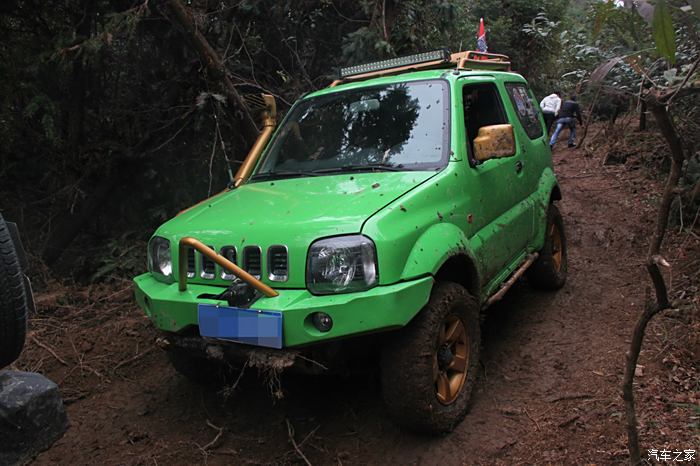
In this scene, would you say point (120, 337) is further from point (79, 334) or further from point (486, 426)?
point (486, 426)

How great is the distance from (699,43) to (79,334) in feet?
14.7

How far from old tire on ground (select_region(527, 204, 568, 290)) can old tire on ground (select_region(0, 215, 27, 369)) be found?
3.93 metres

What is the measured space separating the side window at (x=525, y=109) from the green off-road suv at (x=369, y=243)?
30 centimetres

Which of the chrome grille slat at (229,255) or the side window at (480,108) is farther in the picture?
the side window at (480,108)

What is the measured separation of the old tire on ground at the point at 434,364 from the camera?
8.72ft

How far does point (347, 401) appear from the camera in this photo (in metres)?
3.39

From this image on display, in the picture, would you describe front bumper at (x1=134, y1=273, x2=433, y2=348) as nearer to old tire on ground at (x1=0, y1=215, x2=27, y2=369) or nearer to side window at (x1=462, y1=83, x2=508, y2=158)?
old tire on ground at (x1=0, y1=215, x2=27, y2=369)

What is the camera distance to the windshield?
3357 mm

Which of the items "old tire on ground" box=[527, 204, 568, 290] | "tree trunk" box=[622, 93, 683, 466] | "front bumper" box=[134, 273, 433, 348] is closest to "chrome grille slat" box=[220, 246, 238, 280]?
"front bumper" box=[134, 273, 433, 348]

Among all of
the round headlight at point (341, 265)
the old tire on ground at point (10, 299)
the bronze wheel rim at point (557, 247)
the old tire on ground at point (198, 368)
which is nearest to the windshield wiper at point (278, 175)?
the round headlight at point (341, 265)

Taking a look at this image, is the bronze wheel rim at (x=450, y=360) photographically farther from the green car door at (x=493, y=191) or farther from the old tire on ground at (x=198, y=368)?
the old tire on ground at (x=198, y=368)

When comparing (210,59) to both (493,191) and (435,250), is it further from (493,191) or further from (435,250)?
(435,250)

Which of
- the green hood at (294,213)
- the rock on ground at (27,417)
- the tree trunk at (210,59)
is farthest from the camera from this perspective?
the tree trunk at (210,59)

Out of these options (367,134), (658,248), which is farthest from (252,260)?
(658,248)
